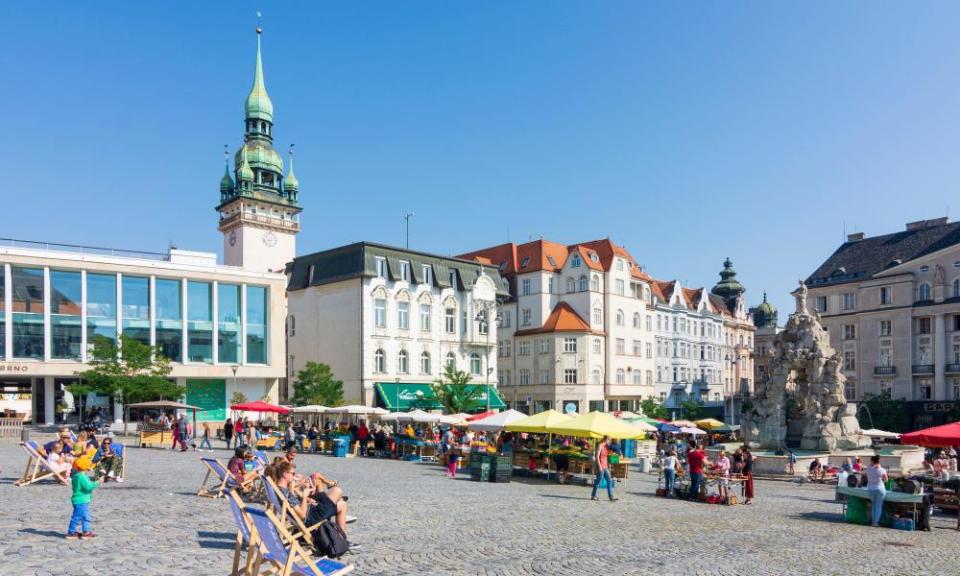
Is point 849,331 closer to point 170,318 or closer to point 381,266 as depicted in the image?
point 381,266

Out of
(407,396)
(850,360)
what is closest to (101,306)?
(407,396)

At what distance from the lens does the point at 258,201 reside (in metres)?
97.0

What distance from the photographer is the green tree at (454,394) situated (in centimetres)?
5241

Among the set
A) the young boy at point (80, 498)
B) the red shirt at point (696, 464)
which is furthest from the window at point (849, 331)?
the young boy at point (80, 498)

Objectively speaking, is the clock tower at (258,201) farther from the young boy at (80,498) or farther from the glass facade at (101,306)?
the young boy at (80,498)

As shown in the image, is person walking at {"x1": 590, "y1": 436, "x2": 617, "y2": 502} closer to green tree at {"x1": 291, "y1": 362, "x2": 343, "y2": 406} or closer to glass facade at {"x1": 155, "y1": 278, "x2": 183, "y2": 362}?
green tree at {"x1": 291, "y1": 362, "x2": 343, "y2": 406}

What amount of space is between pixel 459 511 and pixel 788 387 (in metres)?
25.3

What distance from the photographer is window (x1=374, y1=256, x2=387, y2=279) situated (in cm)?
5700

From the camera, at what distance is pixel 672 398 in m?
78.4

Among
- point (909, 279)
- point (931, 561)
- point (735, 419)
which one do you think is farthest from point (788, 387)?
point (735, 419)

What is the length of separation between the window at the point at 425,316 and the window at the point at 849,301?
41347 millimetres

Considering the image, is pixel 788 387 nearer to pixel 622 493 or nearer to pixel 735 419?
pixel 622 493

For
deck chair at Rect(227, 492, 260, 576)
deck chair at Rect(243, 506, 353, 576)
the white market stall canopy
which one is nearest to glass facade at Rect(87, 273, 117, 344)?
the white market stall canopy

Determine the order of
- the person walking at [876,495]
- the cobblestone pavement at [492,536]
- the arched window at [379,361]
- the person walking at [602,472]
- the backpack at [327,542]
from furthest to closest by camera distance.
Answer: the arched window at [379,361] < the person walking at [602,472] < the person walking at [876,495] < the cobblestone pavement at [492,536] < the backpack at [327,542]
